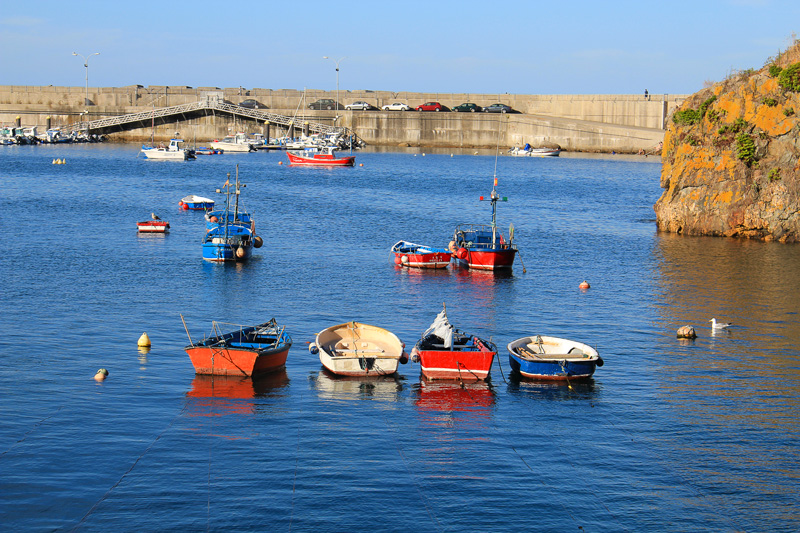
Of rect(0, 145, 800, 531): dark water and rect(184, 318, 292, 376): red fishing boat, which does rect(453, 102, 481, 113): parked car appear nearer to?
rect(0, 145, 800, 531): dark water

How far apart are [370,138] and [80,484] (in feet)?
508

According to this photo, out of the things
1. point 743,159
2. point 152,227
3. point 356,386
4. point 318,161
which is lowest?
point 356,386

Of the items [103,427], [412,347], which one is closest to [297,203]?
[412,347]

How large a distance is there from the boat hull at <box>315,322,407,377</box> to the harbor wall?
136753 millimetres

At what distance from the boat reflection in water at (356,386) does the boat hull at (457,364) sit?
144 centimetres

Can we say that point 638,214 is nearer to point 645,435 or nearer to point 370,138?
point 645,435

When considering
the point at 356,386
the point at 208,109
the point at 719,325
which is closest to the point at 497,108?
the point at 208,109

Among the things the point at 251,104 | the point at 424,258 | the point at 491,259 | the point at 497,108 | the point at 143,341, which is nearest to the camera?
the point at 143,341

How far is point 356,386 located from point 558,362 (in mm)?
8236

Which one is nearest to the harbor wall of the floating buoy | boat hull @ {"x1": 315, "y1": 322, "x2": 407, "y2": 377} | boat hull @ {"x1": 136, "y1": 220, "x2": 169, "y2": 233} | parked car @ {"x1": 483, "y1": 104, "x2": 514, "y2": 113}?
parked car @ {"x1": 483, "y1": 104, "x2": 514, "y2": 113}

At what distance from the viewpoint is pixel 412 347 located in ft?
120

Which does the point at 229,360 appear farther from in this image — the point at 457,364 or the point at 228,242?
the point at 228,242

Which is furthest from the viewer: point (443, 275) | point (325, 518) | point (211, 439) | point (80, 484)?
point (443, 275)

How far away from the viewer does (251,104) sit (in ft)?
579
